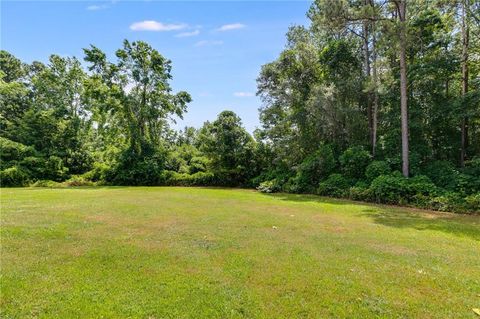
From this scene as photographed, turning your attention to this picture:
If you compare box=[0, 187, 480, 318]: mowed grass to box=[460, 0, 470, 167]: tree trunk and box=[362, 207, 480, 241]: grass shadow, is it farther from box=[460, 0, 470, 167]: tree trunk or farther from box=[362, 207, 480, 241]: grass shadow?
box=[460, 0, 470, 167]: tree trunk

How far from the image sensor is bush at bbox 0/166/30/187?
64.5 feet

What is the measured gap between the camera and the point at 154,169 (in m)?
22.7

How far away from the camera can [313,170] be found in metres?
17.2

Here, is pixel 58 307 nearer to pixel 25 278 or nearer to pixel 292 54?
pixel 25 278

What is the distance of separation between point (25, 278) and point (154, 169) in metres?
19.1

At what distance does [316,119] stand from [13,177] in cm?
2056

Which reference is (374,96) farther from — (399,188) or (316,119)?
(399,188)

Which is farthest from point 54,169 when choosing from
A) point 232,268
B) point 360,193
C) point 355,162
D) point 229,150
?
point 232,268

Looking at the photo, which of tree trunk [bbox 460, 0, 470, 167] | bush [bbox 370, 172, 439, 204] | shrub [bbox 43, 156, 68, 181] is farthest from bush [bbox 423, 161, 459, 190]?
shrub [bbox 43, 156, 68, 181]

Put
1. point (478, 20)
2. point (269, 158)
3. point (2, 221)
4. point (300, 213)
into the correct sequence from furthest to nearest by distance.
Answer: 1. point (269, 158)
2. point (478, 20)
3. point (300, 213)
4. point (2, 221)

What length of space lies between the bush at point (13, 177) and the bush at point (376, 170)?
73.1 feet

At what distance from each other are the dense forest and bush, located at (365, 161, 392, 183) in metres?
0.07

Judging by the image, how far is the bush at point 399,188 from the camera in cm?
1205

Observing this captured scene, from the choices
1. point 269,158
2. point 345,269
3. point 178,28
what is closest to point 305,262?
point 345,269
